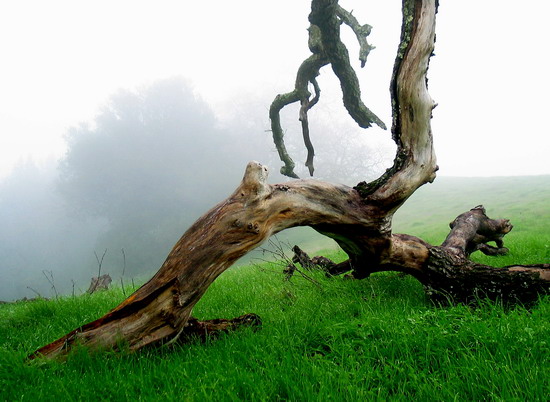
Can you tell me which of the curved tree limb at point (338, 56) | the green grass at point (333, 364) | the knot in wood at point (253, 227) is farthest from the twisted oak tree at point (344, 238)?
the curved tree limb at point (338, 56)

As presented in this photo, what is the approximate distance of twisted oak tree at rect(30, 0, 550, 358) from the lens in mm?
2734

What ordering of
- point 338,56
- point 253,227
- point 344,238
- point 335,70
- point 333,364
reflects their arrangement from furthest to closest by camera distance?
point 335,70 → point 338,56 → point 344,238 → point 253,227 → point 333,364

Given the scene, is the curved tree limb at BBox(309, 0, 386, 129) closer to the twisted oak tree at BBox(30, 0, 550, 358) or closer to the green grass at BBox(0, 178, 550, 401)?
the twisted oak tree at BBox(30, 0, 550, 358)

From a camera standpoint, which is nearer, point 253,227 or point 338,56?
point 253,227

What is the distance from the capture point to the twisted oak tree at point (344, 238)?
2734 mm

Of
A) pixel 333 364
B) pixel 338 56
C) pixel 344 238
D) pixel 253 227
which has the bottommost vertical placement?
pixel 333 364

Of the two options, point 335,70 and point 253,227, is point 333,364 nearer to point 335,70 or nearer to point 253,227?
point 253,227

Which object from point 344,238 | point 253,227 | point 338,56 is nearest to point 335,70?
point 338,56

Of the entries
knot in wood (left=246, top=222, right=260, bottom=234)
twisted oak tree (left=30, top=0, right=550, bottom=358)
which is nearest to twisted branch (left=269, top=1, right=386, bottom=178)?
twisted oak tree (left=30, top=0, right=550, bottom=358)

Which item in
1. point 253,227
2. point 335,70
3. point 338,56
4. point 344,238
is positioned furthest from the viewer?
point 335,70

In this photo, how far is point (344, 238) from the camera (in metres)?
3.88

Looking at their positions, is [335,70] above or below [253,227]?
above

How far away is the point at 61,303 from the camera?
5613mm

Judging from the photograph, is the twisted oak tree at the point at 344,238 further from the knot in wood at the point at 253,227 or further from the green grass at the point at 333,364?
the green grass at the point at 333,364
